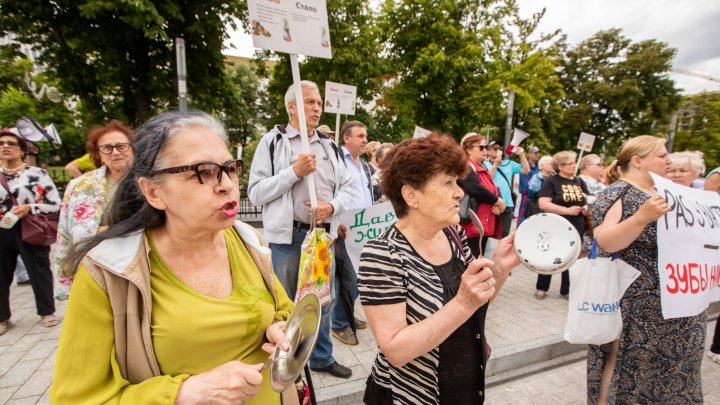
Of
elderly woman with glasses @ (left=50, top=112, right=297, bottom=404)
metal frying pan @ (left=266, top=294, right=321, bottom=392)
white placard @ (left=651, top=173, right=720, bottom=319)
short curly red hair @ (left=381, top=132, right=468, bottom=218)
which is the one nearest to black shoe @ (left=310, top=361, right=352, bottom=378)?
elderly woman with glasses @ (left=50, top=112, right=297, bottom=404)

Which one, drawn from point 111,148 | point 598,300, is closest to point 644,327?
point 598,300

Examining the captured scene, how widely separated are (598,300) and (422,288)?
1426 millimetres

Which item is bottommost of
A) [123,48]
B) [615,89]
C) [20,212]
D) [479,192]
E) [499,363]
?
[499,363]

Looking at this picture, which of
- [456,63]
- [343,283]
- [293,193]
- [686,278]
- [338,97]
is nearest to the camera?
[686,278]

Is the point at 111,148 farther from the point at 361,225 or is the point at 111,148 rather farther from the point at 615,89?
the point at 615,89

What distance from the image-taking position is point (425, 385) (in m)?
1.65

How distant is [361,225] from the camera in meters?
3.82

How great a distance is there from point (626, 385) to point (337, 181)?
2591 millimetres

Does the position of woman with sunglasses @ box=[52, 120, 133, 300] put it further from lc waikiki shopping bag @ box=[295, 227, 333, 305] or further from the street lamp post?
the street lamp post

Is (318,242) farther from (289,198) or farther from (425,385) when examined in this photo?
(425,385)

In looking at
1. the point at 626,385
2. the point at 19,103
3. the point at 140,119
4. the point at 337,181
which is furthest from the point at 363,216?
the point at 19,103

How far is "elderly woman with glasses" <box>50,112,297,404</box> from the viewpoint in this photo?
111 cm

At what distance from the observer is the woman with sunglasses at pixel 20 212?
12.3ft

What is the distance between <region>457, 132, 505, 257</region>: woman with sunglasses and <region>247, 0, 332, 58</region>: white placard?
7.90ft
